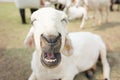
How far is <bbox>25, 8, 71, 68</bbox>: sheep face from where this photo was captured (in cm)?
89

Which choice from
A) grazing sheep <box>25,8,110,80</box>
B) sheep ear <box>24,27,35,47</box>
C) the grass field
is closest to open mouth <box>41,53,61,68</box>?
grazing sheep <box>25,8,110,80</box>

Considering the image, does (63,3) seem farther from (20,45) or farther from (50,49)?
(50,49)

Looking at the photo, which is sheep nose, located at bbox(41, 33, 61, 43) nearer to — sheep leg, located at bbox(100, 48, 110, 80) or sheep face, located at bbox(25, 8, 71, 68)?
sheep face, located at bbox(25, 8, 71, 68)

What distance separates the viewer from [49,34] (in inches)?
34.8

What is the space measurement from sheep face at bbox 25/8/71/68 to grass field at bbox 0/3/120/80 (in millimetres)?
639

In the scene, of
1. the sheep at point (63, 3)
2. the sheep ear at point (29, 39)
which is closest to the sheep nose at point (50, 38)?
the sheep ear at point (29, 39)

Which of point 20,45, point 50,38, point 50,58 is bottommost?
point 20,45

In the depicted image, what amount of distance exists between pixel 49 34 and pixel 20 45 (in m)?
1.35

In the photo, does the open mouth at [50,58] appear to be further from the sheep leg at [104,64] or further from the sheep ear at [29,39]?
the sheep leg at [104,64]

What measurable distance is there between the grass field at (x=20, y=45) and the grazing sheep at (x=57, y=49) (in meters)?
0.17

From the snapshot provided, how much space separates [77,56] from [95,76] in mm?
267

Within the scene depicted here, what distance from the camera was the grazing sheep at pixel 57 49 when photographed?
2.99ft

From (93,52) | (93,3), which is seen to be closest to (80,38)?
(93,52)

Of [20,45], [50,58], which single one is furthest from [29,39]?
[20,45]
